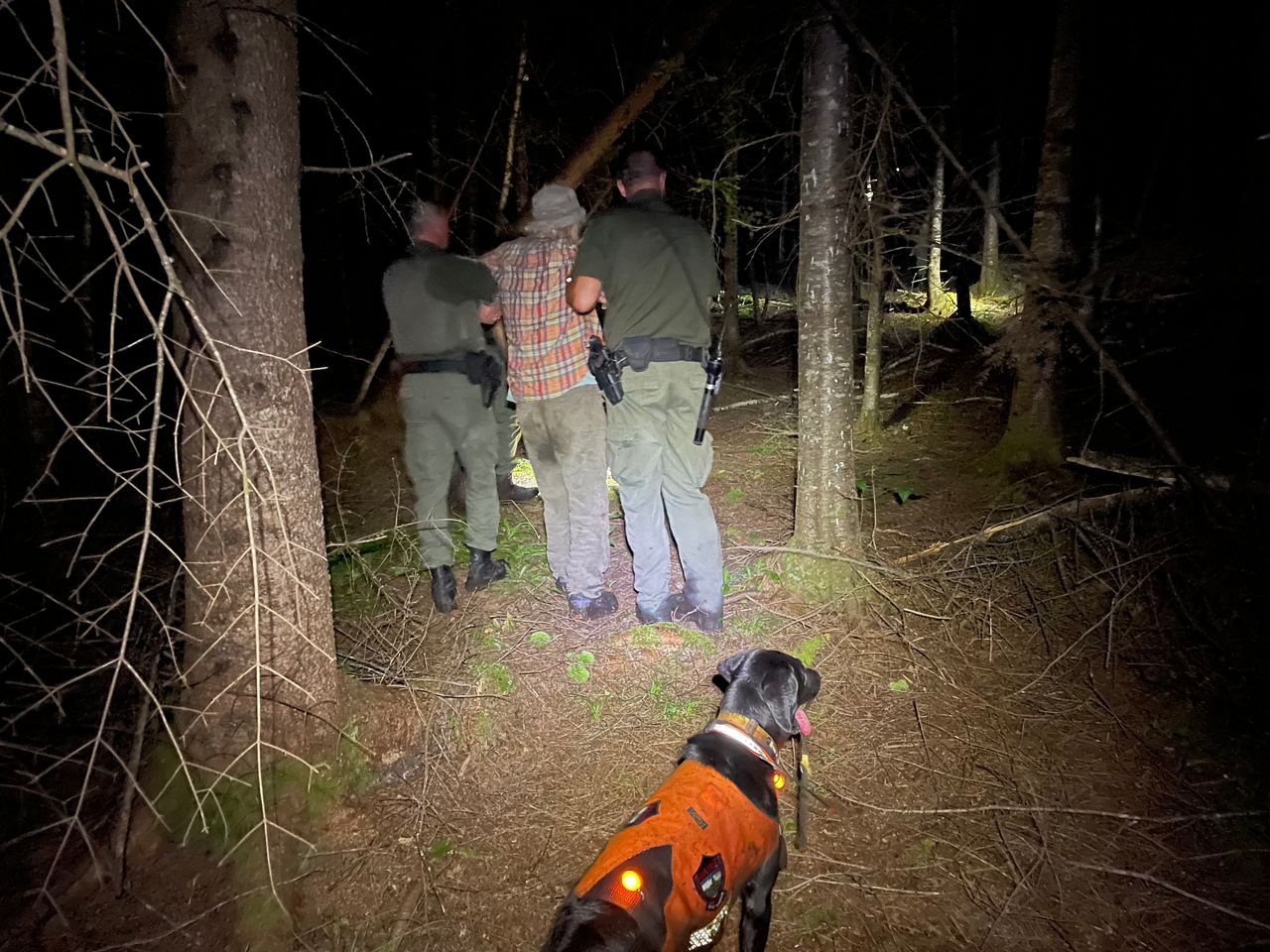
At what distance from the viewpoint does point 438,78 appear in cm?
832

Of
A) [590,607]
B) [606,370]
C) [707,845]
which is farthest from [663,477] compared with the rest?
[707,845]

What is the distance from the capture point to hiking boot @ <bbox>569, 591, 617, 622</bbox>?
3969mm

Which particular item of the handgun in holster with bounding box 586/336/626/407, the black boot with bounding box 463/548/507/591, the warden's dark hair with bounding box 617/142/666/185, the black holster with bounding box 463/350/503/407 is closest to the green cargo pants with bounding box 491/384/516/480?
the black holster with bounding box 463/350/503/407

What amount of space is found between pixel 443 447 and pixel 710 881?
2.97 metres

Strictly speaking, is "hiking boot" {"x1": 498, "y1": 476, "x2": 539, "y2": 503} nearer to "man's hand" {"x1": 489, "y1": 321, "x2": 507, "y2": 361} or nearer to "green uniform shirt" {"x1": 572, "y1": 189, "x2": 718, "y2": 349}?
"man's hand" {"x1": 489, "y1": 321, "x2": 507, "y2": 361}

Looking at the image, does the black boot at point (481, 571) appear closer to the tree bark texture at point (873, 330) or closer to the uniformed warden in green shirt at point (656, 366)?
the uniformed warden in green shirt at point (656, 366)

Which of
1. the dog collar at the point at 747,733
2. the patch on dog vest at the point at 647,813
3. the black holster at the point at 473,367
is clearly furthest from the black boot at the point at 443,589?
the patch on dog vest at the point at 647,813

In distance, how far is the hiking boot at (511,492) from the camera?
5.72 metres

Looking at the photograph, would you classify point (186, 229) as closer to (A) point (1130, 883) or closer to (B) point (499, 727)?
(B) point (499, 727)

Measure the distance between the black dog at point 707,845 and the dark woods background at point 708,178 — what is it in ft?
5.20

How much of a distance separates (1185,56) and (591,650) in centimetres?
924

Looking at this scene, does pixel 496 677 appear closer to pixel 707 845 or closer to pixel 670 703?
pixel 670 703

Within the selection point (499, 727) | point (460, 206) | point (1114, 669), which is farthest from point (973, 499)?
point (460, 206)

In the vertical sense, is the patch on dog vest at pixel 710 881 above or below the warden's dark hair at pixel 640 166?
below
